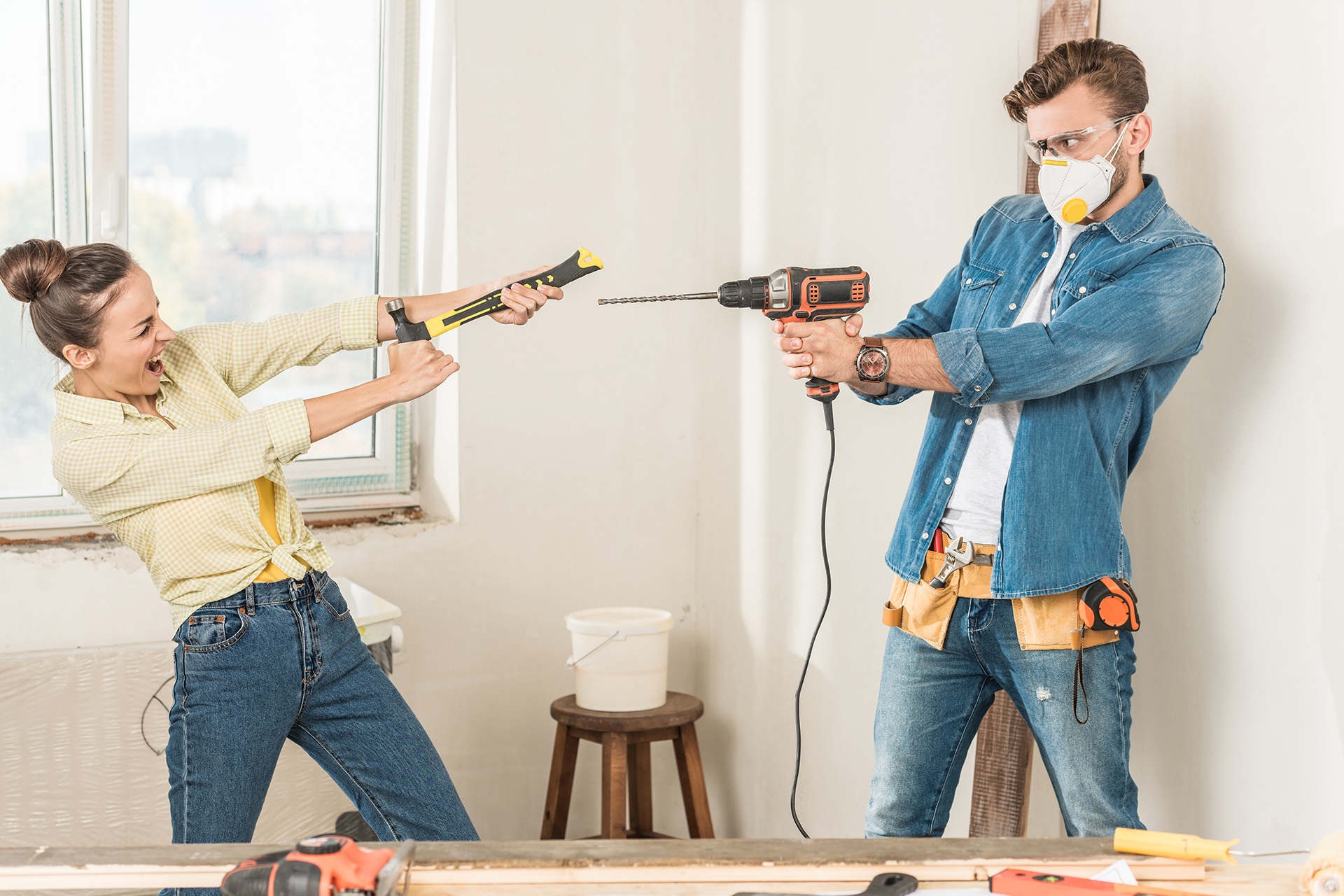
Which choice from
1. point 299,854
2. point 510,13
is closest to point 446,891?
point 299,854

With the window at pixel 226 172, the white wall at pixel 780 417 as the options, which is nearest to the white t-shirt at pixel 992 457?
the white wall at pixel 780 417

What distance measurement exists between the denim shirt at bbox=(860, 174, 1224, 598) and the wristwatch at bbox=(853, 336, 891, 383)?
0.08 m

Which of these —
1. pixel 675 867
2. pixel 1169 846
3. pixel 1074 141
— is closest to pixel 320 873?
pixel 675 867

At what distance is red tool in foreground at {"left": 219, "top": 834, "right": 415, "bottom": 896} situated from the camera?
2.67ft

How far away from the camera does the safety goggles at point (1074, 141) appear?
1416 mm

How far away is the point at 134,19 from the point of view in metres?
2.64

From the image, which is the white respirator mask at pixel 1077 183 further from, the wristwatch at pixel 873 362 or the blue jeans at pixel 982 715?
the blue jeans at pixel 982 715

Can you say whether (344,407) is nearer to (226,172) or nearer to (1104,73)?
(1104,73)

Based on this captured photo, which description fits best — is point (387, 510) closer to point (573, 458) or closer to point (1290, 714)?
point (573, 458)

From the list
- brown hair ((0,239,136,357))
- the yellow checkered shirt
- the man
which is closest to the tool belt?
the man

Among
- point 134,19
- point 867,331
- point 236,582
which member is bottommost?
point 236,582

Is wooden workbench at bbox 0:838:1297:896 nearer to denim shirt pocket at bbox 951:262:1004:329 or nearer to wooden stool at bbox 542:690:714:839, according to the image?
denim shirt pocket at bbox 951:262:1004:329

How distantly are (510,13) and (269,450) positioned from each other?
1.74 m

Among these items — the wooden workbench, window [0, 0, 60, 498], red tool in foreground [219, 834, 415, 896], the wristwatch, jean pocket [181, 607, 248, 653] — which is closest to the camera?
red tool in foreground [219, 834, 415, 896]
